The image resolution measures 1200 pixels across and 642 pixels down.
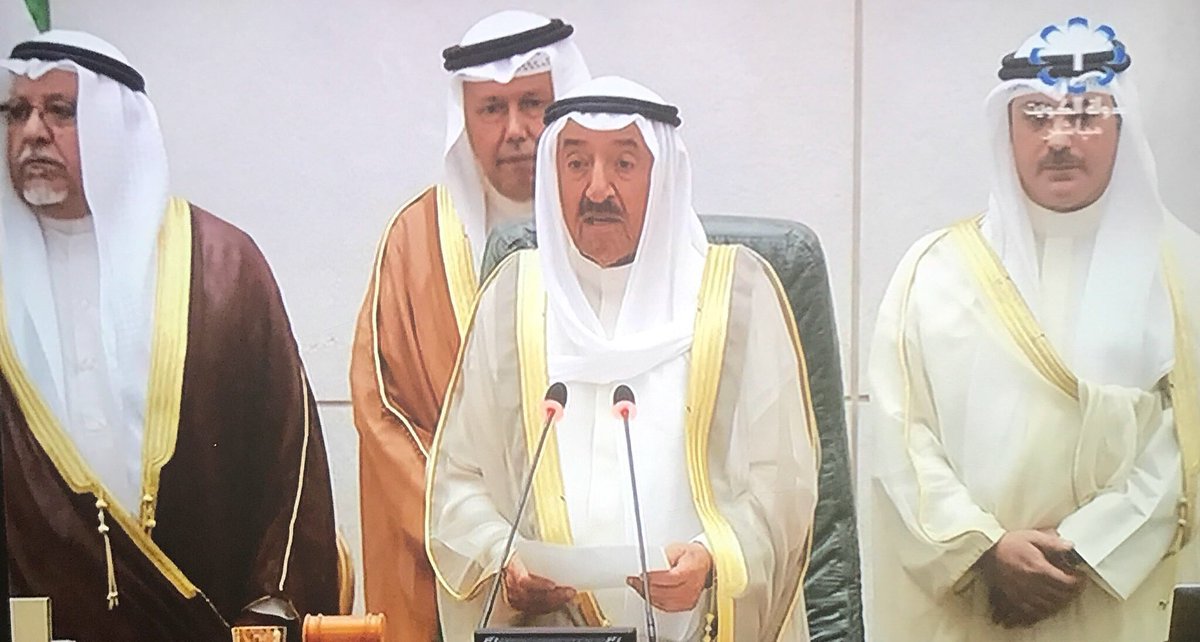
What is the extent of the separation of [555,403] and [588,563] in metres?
0.27

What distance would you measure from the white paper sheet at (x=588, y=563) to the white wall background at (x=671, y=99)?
1.24 ft

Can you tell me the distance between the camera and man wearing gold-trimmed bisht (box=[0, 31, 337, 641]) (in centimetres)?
221

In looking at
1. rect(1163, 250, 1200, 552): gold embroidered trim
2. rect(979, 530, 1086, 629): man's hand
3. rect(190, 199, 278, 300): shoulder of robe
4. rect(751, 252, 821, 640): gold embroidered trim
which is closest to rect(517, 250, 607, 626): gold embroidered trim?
rect(751, 252, 821, 640): gold embroidered trim

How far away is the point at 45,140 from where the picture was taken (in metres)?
2.21

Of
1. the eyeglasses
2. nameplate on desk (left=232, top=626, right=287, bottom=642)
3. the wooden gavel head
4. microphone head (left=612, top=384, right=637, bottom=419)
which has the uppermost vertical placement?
the eyeglasses

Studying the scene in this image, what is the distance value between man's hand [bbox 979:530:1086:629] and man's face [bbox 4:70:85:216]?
1.70 m

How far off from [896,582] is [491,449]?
74 centimetres

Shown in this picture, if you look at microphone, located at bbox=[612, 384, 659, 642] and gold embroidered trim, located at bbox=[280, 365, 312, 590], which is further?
gold embroidered trim, located at bbox=[280, 365, 312, 590]

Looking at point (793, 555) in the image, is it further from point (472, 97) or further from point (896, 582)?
point (472, 97)

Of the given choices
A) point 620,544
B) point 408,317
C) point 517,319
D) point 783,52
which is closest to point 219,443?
point 408,317
